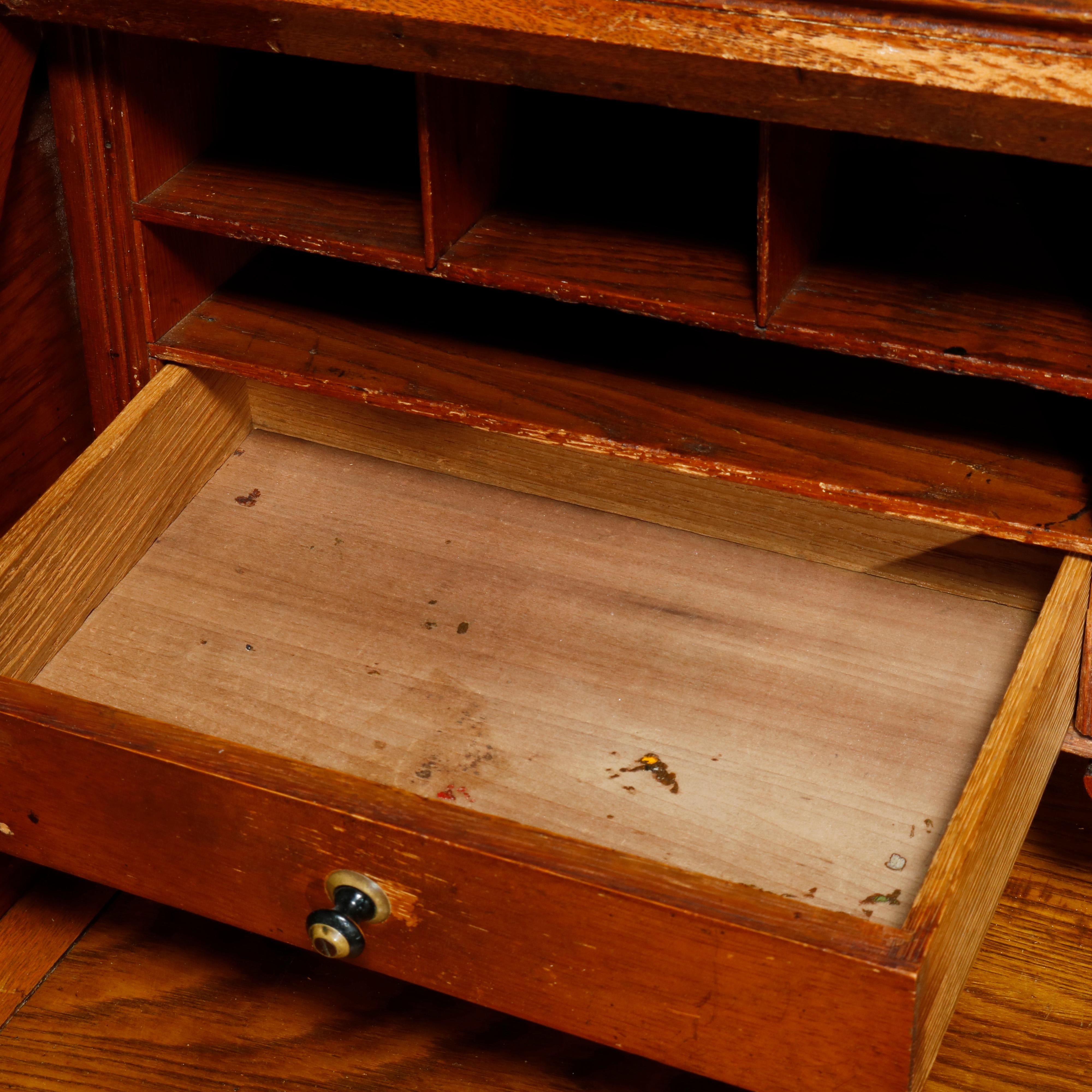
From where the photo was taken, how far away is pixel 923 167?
3.74 feet

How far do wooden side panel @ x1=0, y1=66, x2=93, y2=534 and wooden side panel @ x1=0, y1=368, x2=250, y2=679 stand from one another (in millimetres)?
149

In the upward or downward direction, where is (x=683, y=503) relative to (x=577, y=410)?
downward

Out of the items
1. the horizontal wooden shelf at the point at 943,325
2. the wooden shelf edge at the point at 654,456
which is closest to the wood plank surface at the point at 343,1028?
the wooden shelf edge at the point at 654,456

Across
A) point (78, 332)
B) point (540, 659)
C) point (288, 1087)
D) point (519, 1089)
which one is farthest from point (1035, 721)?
point (78, 332)

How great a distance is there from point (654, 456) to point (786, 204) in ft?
0.75

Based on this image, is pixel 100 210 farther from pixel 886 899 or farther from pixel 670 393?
pixel 886 899

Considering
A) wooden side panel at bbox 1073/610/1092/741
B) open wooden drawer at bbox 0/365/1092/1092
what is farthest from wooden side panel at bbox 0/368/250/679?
wooden side panel at bbox 1073/610/1092/741

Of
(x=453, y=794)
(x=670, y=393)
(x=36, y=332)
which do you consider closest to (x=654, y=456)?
(x=670, y=393)

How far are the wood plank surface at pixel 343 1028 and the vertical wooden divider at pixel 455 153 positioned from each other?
716mm

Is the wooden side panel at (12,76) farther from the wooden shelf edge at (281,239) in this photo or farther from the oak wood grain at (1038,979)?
the oak wood grain at (1038,979)

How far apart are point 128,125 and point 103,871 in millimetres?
585

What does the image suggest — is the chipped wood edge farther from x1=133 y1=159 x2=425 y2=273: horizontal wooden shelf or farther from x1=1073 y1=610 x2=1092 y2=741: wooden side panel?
x1=133 y1=159 x2=425 y2=273: horizontal wooden shelf

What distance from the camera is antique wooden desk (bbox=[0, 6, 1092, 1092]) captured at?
0.78 m

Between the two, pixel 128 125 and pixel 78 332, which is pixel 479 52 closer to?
pixel 128 125
